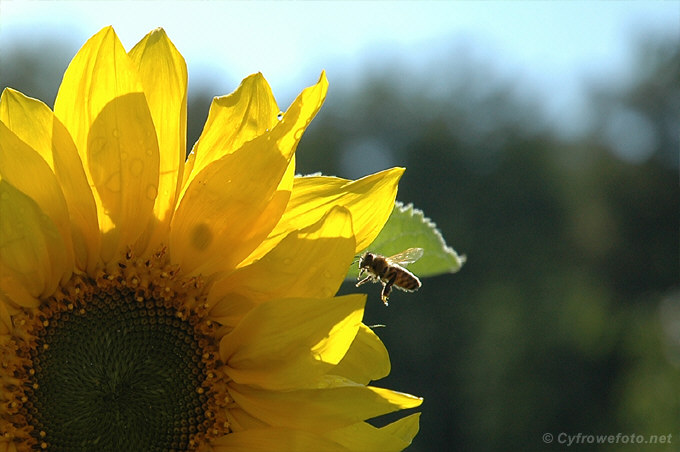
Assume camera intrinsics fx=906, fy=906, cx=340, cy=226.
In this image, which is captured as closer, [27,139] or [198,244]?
[27,139]

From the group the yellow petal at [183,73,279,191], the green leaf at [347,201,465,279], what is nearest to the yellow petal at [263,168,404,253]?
the yellow petal at [183,73,279,191]

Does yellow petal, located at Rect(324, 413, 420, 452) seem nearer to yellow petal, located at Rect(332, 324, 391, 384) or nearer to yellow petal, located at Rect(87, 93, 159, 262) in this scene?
yellow petal, located at Rect(332, 324, 391, 384)

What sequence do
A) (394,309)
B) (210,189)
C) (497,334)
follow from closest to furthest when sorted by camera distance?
(210,189) < (497,334) < (394,309)

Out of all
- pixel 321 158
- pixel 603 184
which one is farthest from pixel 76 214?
pixel 603 184

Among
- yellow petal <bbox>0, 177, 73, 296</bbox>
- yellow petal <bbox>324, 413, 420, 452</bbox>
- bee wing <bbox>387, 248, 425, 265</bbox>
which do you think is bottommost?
yellow petal <bbox>324, 413, 420, 452</bbox>

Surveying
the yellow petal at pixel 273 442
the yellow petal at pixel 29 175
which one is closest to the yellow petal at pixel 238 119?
the yellow petal at pixel 29 175

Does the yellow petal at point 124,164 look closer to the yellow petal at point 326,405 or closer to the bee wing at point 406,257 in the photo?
the yellow petal at point 326,405

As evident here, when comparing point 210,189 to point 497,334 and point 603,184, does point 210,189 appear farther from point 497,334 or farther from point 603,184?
point 603,184
